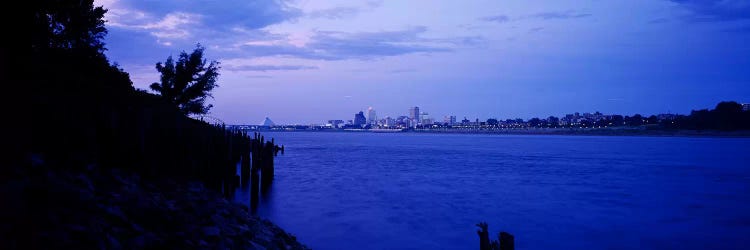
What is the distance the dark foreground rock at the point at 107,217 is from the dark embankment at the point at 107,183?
0.02 metres

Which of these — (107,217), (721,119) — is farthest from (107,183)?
(721,119)

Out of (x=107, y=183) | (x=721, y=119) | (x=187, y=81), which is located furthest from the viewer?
(x=721, y=119)

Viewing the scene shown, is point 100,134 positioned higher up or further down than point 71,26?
further down

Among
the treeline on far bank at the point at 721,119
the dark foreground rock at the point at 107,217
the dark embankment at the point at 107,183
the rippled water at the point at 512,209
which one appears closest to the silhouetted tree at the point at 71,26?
the dark embankment at the point at 107,183

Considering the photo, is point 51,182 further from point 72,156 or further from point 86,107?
point 86,107

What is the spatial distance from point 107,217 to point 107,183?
2370 mm

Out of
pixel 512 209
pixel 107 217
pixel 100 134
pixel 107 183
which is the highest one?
pixel 100 134

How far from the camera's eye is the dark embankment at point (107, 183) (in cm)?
568

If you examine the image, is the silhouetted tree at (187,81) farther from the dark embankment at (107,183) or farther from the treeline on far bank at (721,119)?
the treeline on far bank at (721,119)

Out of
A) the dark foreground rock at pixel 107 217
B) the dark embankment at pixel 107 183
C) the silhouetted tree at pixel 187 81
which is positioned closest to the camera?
the dark foreground rock at pixel 107 217

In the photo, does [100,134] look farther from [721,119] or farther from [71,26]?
[721,119]

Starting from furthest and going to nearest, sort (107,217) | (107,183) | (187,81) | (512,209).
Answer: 1. (187,81)
2. (512,209)
3. (107,183)
4. (107,217)

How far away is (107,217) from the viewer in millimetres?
6730

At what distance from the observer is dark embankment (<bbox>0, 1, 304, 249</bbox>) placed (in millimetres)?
5684
